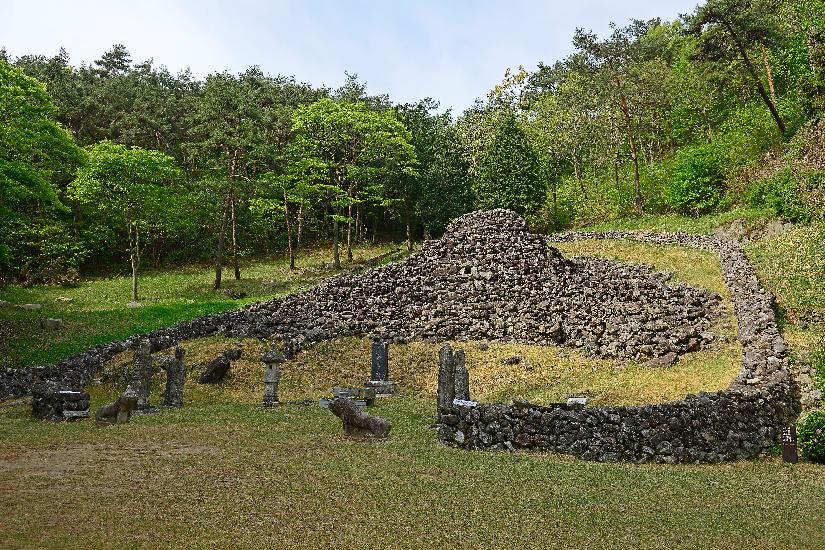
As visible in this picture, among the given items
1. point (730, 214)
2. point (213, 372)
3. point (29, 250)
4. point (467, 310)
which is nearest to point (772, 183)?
point (730, 214)

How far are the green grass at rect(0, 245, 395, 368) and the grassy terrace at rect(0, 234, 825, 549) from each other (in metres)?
10.9

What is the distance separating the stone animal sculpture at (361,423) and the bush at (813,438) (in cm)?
860

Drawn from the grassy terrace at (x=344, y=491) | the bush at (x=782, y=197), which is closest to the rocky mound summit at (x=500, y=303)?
the grassy terrace at (x=344, y=491)

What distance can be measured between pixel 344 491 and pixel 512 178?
4537 cm

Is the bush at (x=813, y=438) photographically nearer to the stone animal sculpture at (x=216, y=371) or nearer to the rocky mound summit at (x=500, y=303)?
the rocky mound summit at (x=500, y=303)

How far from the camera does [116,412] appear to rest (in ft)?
54.3

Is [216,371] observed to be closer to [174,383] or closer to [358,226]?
[174,383]

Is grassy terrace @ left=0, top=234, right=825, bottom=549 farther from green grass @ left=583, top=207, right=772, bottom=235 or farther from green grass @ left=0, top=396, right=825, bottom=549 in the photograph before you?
green grass @ left=583, top=207, right=772, bottom=235

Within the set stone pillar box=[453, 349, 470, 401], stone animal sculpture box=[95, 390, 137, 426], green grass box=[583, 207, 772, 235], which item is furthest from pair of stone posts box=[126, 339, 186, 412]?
green grass box=[583, 207, 772, 235]

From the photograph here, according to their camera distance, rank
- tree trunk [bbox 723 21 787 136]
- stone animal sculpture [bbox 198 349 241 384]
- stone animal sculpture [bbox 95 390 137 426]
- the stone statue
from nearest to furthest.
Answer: stone animal sculpture [bbox 95 390 137 426], the stone statue, stone animal sculpture [bbox 198 349 241 384], tree trunk [bbox 723 21 787 136]

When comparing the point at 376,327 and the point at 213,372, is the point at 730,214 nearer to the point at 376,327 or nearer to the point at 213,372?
the point at 376,327

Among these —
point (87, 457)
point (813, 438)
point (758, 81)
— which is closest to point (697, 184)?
point (758, 81)

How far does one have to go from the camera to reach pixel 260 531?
8.41 metres

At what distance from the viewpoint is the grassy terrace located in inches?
331
